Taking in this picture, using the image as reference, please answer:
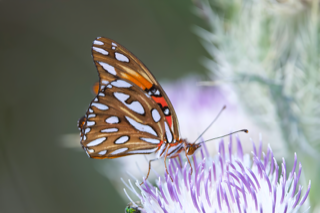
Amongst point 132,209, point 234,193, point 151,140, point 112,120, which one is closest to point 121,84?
point 112,120

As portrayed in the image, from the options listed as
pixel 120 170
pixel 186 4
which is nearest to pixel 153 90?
pixel 120 170

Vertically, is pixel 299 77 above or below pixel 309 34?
below

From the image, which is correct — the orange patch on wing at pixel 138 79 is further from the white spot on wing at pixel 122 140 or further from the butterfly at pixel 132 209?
the butterfly at pixel 132 209

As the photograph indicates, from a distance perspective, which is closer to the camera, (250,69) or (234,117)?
(250,69)

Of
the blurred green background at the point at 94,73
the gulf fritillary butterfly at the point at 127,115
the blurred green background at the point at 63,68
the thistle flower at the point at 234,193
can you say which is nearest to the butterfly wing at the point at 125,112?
the gulf fritillary butterfly at the point at 127,115

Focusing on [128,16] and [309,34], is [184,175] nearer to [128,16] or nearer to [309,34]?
[309,34]

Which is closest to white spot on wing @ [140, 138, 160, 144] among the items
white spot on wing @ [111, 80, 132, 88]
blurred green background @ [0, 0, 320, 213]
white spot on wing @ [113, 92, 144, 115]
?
white spot on wing @ [113, 92, 144, 115]
